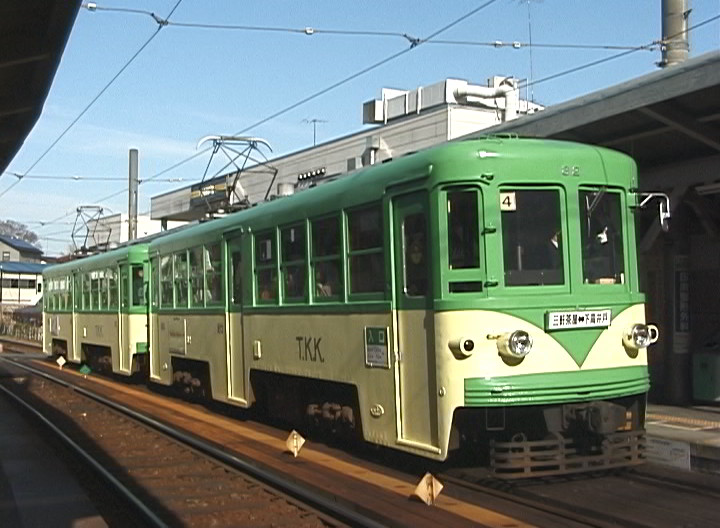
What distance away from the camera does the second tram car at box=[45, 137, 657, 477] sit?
24.6 feet

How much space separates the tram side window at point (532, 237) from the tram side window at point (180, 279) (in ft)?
24.4

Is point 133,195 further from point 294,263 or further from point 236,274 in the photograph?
point 294,263

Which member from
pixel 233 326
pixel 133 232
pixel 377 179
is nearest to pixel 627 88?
pixel 377 179

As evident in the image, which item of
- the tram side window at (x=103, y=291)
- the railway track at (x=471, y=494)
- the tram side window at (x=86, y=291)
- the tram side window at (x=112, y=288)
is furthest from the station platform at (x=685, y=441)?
the tram side window at (x=86, y=291)

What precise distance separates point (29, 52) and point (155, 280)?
855cm

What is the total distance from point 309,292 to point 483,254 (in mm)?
2672

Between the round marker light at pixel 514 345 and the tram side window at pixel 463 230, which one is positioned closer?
the round marker light at pixel 514 345

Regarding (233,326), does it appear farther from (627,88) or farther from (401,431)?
(627,88)

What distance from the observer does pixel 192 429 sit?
485 inches

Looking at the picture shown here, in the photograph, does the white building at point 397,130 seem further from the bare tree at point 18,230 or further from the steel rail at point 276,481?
the bare tree at point 18,230

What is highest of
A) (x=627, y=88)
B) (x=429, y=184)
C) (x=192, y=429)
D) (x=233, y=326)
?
(x=627, y=88)

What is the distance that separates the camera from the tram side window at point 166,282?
14.9m

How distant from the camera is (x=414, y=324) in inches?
314

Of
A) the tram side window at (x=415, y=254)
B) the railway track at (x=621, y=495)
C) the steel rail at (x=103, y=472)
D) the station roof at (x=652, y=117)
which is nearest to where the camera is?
the railway track at (x=621, y=495)
